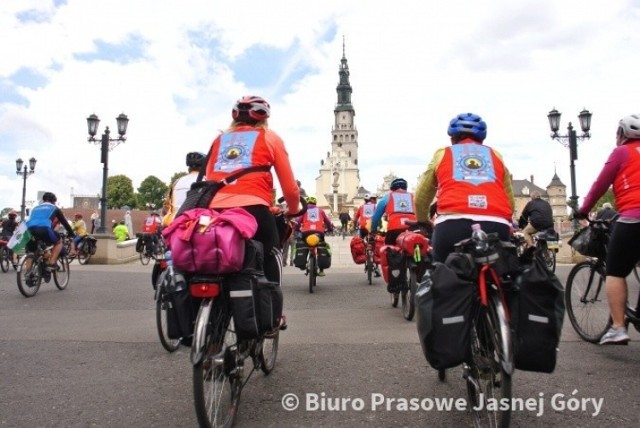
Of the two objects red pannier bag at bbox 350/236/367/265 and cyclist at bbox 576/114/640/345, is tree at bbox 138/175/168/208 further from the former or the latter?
cyclist at bbox 576/114/640/345

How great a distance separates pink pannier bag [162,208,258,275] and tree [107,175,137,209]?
9601cm

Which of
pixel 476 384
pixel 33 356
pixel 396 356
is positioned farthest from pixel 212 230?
pixel 33 356

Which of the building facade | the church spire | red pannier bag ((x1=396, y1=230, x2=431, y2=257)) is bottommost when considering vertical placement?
red pannier bag ((x1=396, y1=230, x2=431, y2=257))

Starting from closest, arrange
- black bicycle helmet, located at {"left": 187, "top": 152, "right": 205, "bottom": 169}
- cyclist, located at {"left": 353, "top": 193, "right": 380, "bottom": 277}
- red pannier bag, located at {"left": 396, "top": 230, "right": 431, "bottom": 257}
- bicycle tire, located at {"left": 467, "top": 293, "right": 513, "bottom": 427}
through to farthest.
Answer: bicycle tire, located at {"left": 467, "top": 293, "right": 513, "bottom": 427} → black bicycle helmet, located at {"left": 187, "top": 152, "right": 205, "bottom": 169} → red pannier bag, located at {"left": 396, "top": 230, "right": 431, "bottom": 257} → cyclist, located at {"left": 353, "top": 193, "right": 380, "bottom": 277}

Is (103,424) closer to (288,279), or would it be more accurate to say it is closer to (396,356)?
(396,356)

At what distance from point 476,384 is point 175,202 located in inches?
143

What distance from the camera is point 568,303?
5.38 m

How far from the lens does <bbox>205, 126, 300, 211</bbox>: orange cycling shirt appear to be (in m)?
3.35

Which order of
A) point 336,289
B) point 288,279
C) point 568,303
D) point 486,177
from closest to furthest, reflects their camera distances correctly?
point 486,177
point 568,303
point 336,289
point 288,279

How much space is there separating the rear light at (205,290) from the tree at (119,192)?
96.1 metres

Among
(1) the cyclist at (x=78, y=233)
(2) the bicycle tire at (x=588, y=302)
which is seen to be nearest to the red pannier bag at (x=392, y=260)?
(2) the bicycle tire at (x=588, y=302)

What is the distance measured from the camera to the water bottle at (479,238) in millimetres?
2928

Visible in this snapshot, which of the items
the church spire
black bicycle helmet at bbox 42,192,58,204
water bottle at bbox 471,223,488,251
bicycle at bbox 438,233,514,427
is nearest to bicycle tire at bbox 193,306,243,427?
bicycle at bbox 438,233,514,427

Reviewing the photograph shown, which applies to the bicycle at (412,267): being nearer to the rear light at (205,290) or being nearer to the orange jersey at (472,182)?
the orange jersey at (472,182)
